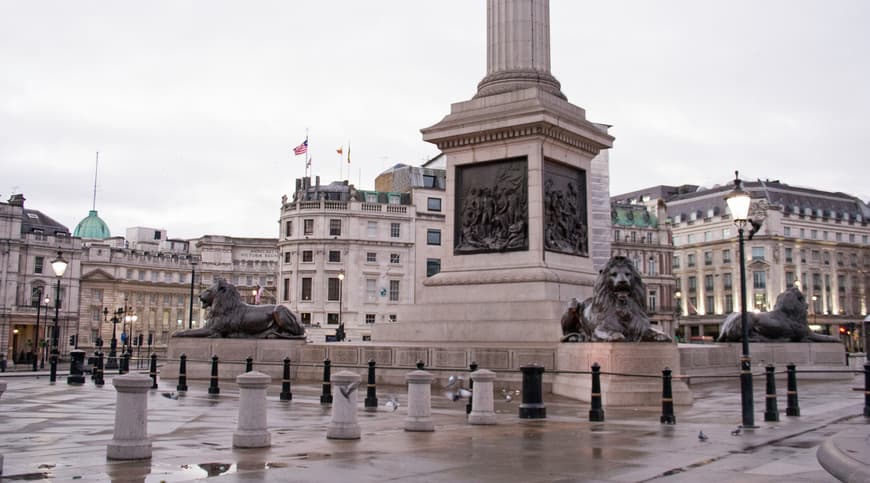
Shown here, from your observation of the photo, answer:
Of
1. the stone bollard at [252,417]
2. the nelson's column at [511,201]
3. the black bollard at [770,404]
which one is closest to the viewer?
the stone bollard at [252,417]

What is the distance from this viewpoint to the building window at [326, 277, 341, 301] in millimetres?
93438

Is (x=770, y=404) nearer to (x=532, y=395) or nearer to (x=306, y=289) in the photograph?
(x=532, y=395)

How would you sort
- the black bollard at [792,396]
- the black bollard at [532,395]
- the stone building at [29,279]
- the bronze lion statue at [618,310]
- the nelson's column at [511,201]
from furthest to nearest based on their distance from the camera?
1. the stone building at [29,279]
2. the nelson's column at [511,201]
3. the bronze lion statue at [618,310]
4. the black bollard at [792,396]
5. the black bollard at [532,395]

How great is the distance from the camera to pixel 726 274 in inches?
4651

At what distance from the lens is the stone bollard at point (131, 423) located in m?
11.2

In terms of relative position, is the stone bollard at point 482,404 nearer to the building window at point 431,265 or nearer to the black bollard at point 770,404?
the black bollard at point 770,404

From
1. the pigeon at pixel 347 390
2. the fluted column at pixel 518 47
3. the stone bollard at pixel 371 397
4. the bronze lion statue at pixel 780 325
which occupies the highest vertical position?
the fluted column at pixel 518 47

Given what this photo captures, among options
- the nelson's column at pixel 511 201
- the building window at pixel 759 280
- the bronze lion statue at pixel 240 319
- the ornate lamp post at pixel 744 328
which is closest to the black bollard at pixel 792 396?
the ornate lamp post at pixel 744 328

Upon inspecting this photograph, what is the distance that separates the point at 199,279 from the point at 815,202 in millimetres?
87094

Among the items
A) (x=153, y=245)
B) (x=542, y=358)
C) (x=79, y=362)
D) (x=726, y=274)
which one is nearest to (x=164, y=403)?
(x=542, y=358)

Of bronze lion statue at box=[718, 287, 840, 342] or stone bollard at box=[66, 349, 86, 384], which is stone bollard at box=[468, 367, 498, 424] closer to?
stone bollard at box=[66, 349, 86, 384]

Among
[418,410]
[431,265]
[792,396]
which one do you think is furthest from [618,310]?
[431,265]

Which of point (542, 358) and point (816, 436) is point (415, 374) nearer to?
point (816, 436)

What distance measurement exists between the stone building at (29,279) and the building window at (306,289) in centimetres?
3081
